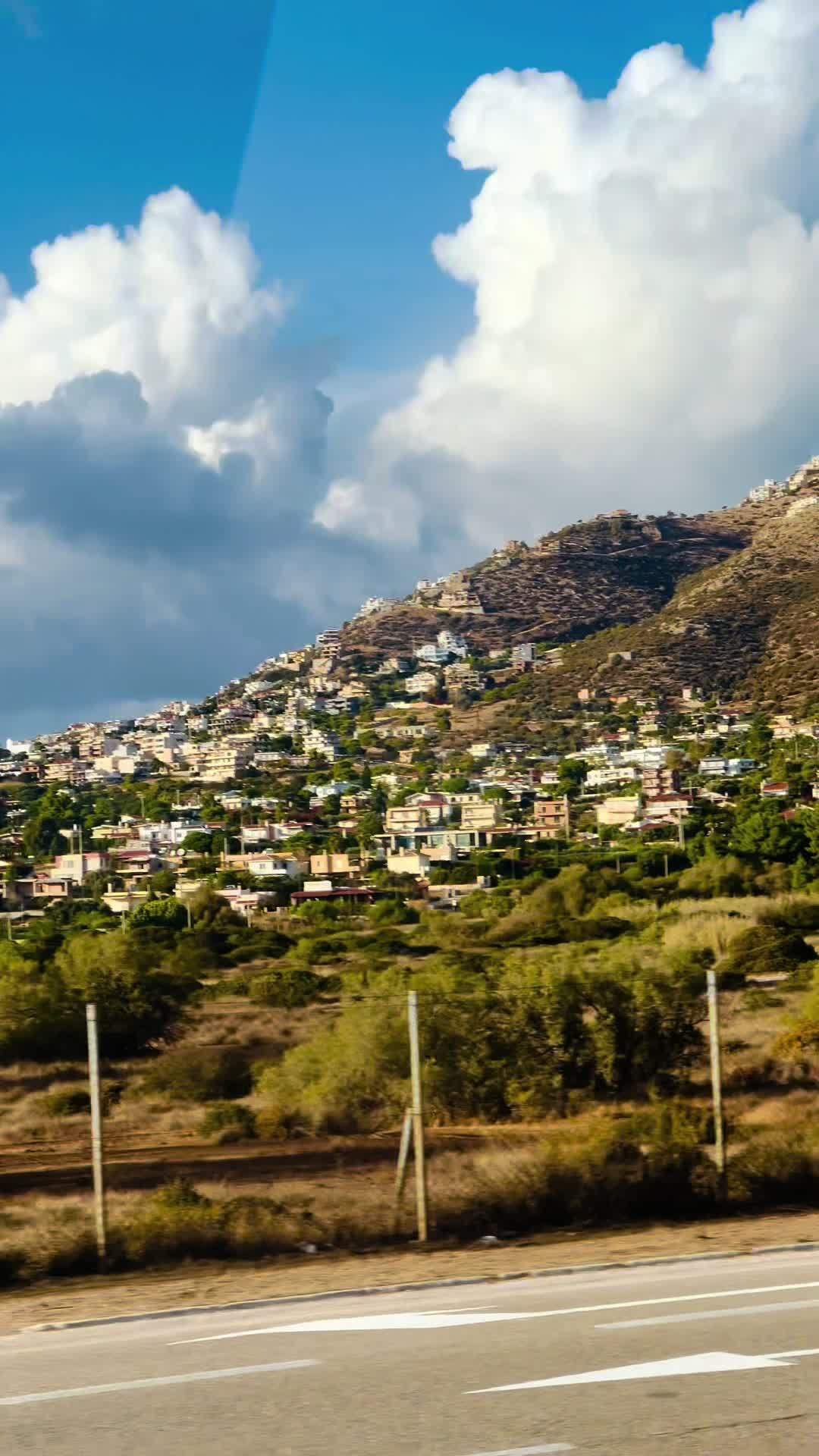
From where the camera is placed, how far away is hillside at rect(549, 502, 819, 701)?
124312 mm

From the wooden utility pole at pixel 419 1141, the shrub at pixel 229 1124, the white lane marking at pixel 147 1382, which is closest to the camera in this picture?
the white lane marking at pixel 147 1382

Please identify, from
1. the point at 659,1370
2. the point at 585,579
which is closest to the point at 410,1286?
the point at 659,1370

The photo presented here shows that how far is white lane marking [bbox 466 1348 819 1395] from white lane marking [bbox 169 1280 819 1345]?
5.16 feet

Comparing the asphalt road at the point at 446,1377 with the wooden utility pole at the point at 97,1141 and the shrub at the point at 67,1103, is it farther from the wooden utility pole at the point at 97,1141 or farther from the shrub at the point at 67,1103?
the shrub at the point at 67,1103

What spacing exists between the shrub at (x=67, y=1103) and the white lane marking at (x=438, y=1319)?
592 inches

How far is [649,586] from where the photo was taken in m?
168

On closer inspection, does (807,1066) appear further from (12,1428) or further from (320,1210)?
(12,1428)

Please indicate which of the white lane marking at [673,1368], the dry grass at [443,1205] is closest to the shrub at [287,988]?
the dry grass at [443,1205]

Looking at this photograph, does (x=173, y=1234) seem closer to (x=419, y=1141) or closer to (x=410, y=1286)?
(x=419, y=1141)

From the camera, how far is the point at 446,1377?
21.5 feet

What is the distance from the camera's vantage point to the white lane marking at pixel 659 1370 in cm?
632

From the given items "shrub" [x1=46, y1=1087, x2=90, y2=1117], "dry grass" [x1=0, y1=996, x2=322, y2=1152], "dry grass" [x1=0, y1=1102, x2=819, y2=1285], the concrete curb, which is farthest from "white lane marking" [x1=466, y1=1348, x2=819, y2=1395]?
"shrub" [x1=46, y1=1087, x2=90, y2=1117]

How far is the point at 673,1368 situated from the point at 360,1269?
454 centimetres

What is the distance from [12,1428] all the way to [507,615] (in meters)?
177
